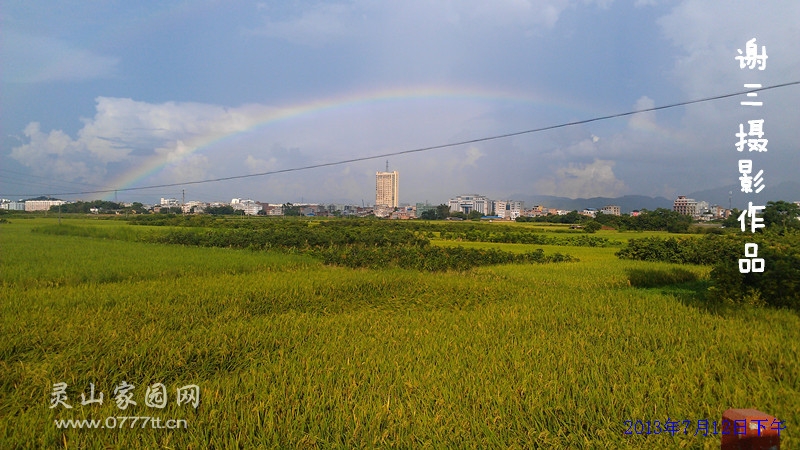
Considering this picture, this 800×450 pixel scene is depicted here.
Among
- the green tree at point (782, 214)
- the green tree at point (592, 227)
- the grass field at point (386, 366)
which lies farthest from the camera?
the green tree at point (592, 227)

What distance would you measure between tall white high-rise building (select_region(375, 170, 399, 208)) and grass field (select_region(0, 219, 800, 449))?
116 m

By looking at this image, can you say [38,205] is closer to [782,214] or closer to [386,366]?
[386,366]

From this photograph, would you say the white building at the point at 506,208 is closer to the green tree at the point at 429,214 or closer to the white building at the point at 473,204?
the white building at the point at 473,204

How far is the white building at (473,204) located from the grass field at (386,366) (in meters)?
→ 130

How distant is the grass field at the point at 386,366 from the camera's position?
3.56 m

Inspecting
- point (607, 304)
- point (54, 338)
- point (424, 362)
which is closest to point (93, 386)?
point (54, 338)

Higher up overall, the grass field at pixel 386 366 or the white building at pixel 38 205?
the white building at pixel 38 205

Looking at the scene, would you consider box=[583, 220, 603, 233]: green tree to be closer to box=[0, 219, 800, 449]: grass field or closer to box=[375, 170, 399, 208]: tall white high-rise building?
box=[0, 219, 800, 449]: grass field

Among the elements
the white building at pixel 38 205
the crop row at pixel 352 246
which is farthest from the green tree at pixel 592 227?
the white building at pixel 38 205

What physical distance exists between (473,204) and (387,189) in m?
33.4

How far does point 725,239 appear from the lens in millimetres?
19953

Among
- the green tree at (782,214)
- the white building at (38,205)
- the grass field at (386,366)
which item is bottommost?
the grass field at (386,366)

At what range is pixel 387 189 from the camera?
12669 cm

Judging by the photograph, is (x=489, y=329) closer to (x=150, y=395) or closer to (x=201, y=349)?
(x=201, y=349)
